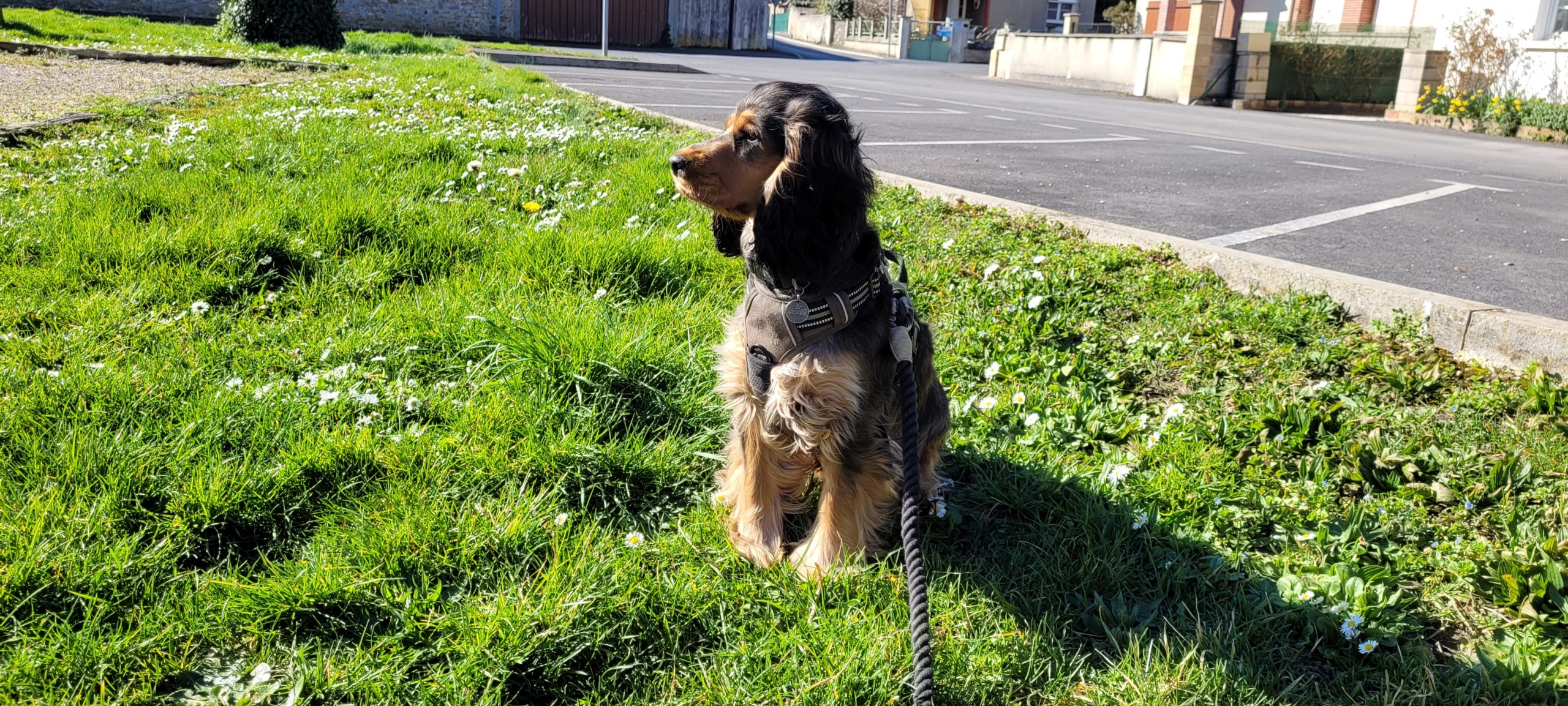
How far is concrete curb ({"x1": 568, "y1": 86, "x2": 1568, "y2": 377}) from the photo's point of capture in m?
→ 3.75

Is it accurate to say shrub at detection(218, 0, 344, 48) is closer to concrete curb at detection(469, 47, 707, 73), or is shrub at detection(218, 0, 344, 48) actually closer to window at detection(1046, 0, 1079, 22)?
concrete curb at detection(469, 47, 707, 73)

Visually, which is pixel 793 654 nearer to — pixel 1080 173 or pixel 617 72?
pixel 1080 173

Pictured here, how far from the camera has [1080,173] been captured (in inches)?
336

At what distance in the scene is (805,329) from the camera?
8.22 ft

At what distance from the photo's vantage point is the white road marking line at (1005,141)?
9961 millimetres

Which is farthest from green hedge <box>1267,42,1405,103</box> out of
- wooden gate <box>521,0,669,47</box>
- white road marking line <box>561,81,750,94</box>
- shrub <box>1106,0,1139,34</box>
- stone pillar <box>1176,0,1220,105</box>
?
shrub <box>1106,0,1139,34</box>

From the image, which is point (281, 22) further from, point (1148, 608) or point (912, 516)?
point (1148, 608)

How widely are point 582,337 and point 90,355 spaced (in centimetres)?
176

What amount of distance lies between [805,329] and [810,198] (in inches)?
13.9

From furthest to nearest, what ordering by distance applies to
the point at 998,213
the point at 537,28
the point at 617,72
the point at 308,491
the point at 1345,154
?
the point at 537,28 → the point at 617,72 → the point at 1345,154 → the point at 998,213 → the point at 308,491

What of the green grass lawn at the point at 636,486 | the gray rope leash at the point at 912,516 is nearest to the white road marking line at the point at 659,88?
the green grass lawn at the point at 636,486

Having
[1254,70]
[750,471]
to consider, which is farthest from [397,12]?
[750,471]

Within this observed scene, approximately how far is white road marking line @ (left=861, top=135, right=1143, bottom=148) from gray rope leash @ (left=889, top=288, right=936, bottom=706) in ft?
24.2

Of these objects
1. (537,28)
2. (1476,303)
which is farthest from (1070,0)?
(1476,303)
